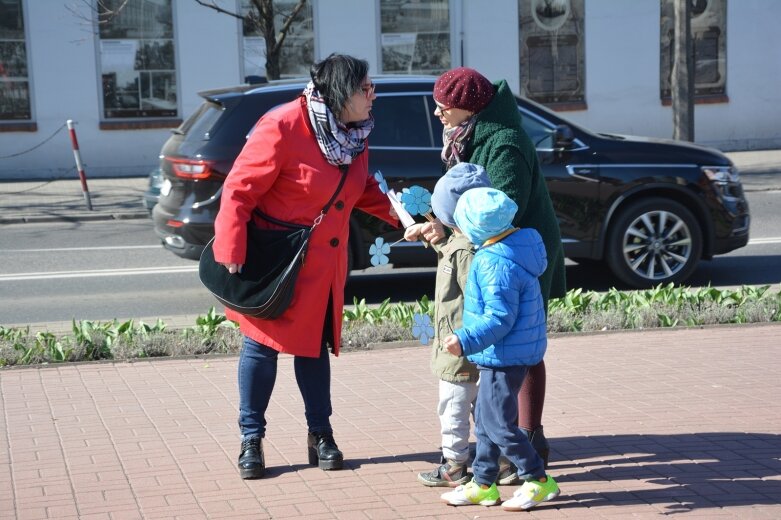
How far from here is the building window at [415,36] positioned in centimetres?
2200

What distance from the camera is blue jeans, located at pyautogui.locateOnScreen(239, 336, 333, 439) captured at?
16.0 feet

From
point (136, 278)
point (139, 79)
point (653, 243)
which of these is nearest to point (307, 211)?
point (653, 243)

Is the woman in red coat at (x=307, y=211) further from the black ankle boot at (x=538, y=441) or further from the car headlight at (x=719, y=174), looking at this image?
the car headlight at (x=719, y=174)

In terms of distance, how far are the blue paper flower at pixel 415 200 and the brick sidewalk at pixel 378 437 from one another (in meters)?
1.18

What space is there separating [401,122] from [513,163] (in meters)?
5.10

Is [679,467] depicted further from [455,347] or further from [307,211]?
[307,211]

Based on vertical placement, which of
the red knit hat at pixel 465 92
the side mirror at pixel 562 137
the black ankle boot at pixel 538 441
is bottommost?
the black ankle boot at pixel 538 441

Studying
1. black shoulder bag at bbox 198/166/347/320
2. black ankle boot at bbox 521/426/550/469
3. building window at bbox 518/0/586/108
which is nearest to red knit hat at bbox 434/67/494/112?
black shoulder bag at bbox 198/166/347/320

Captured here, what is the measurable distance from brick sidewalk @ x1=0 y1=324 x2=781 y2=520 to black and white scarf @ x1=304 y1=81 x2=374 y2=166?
4.61ft

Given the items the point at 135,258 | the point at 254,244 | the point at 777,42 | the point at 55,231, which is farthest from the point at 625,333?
the point at 777,42

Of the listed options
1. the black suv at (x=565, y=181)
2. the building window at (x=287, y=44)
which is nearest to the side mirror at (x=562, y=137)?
the black suv at (x=565, y=181)

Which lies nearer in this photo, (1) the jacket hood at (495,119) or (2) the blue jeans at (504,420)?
(2) the blue jeans at (504,420)

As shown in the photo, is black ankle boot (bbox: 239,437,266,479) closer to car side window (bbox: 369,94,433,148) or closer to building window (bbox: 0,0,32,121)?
car side window (bbox: 369,94,433,148)

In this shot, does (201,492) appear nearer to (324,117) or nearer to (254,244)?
(254,244)
